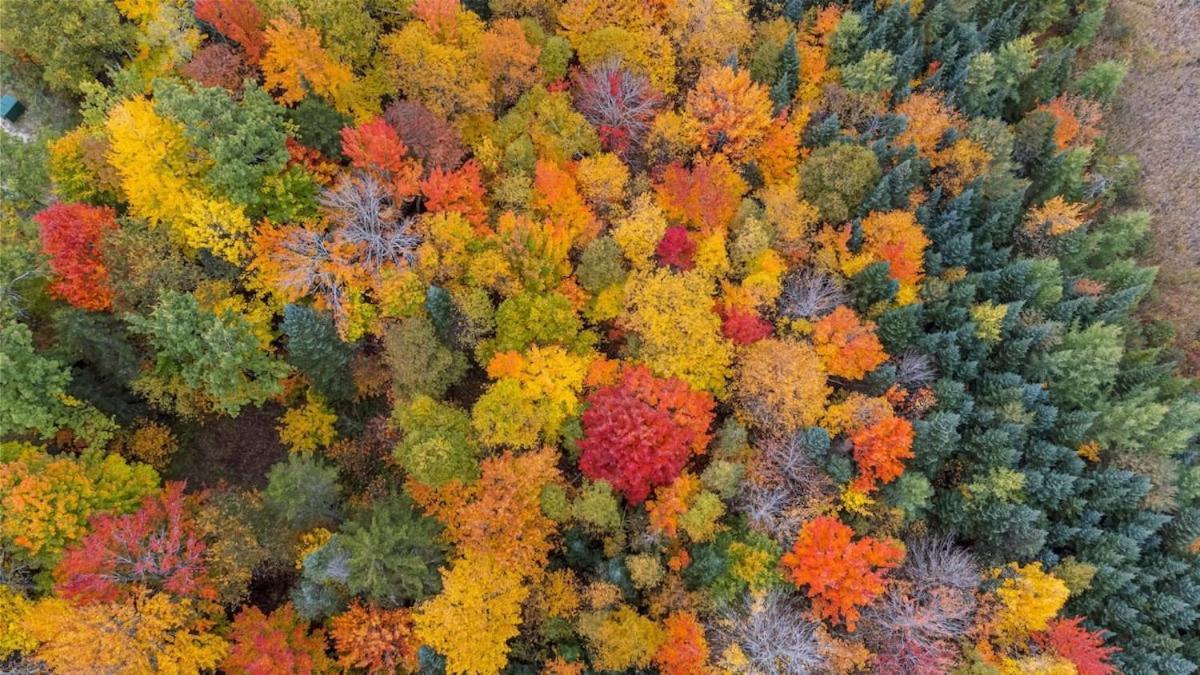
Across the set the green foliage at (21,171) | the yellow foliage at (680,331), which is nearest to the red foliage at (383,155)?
the yellow foliage at (680,331)

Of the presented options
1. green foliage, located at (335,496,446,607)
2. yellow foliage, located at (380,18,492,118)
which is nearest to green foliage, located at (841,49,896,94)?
yellow foliage, located at (380,18,492,118)

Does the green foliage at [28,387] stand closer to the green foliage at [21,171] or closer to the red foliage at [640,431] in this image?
the green foliage at [21,171]

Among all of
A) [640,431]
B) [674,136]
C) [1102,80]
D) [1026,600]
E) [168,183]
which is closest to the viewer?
[640,431]

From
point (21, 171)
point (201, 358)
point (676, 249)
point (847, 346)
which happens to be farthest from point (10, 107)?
point (847, 346)

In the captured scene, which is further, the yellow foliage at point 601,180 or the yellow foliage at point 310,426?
the yellow foliage at point 310,426

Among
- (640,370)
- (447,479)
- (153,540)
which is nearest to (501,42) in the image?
(640,370)

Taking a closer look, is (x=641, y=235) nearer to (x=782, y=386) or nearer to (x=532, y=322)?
(x=532, y=322)
